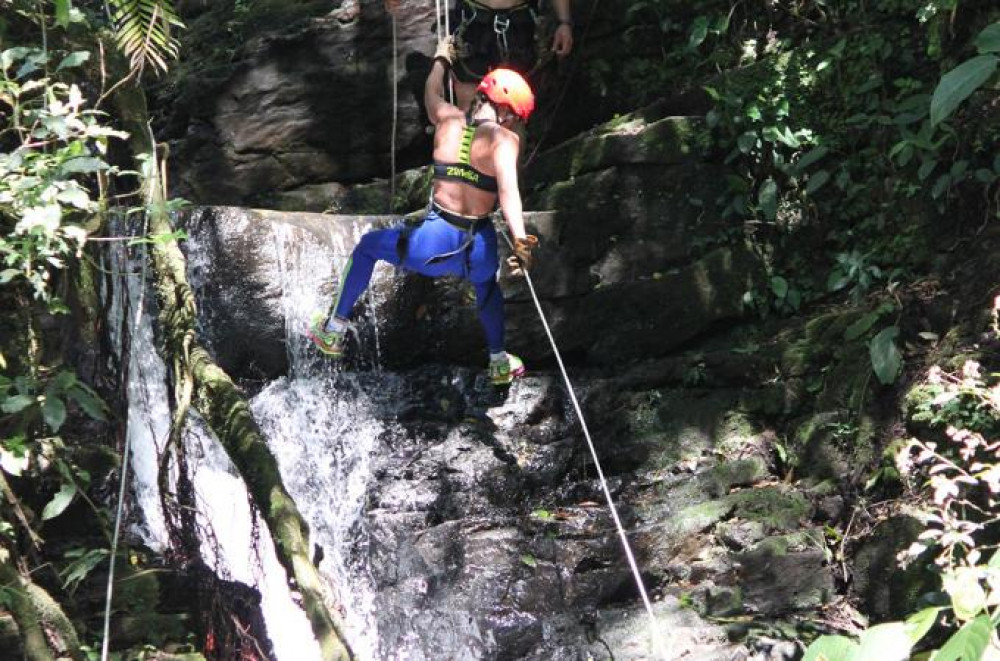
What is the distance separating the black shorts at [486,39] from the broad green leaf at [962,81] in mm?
4818

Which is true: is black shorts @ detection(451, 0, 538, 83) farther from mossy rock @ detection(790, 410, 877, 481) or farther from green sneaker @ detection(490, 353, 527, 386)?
mossy rock @ detection(790, 410, 877, 481)

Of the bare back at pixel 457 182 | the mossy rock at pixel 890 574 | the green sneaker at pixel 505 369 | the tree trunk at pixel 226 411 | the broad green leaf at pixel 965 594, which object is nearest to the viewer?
the broad green leaf at pixel 965 594

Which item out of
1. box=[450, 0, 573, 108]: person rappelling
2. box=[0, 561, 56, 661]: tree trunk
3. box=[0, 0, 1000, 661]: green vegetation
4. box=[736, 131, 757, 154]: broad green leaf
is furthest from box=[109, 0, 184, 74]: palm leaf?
box=[736, 131, 757, 154]: broad green leaf

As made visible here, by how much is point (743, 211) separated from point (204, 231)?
360cm

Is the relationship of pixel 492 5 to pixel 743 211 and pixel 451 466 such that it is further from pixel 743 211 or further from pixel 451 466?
pixel 451 466

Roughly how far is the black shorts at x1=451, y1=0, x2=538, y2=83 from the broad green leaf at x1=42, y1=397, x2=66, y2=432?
173 inches

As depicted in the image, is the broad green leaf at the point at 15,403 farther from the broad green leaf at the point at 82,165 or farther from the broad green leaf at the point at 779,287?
the broad green leaf at the point at 779,287

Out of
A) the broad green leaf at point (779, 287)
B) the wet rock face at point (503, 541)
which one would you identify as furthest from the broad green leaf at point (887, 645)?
the broad green leaf at point (779, 287)

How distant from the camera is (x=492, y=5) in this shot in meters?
7.82

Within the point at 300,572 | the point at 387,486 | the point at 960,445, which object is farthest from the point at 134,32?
the point at 960,445

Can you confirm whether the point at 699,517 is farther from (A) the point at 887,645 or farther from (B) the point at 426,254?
(A) the point at 887,645

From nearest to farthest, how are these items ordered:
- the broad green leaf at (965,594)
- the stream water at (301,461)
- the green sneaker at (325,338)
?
1. the broad green leaf at (965,594)
2. the stream water at (301,461)
3. the green sneaker at (325,338)

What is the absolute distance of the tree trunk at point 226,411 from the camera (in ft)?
13.3

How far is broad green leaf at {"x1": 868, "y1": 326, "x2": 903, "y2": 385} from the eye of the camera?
5.79 meters
